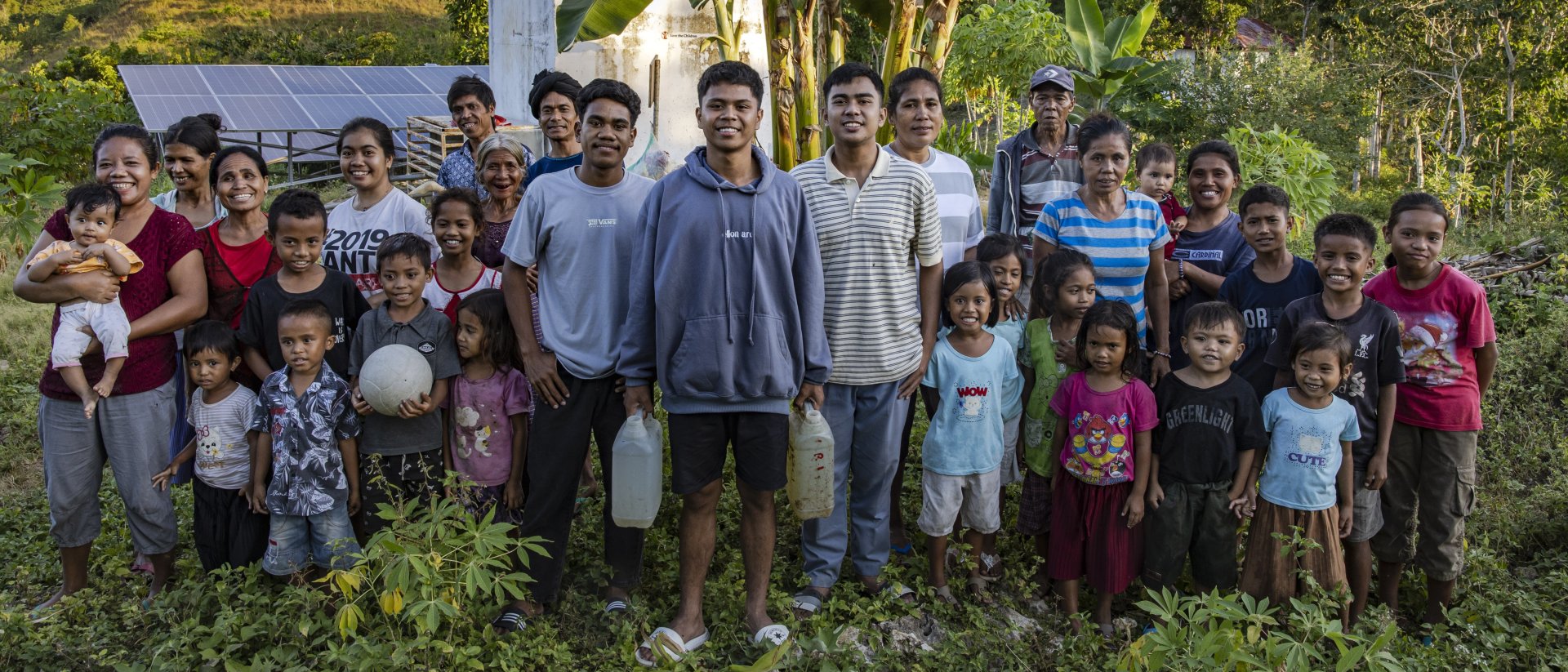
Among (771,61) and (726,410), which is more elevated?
(771,61)

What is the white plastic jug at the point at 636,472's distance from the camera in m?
3.10

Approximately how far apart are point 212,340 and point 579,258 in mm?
1330

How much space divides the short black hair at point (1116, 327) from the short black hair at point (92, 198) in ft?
10.8

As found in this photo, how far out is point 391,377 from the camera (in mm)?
3273

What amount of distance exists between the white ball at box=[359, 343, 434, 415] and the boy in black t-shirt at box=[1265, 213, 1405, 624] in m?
2.89

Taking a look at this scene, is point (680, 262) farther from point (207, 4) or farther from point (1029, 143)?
point (207, 4)

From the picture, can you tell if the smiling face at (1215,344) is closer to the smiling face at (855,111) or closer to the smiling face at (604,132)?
the smiling face at (855,111)

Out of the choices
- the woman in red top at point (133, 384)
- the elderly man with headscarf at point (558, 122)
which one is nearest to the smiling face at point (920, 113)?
the elderly man with headscarf at point (558, 122)

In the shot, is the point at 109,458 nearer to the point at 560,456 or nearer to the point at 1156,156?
the point at 560,456

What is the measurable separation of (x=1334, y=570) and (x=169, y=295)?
4.12 metres

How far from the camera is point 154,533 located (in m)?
3.61

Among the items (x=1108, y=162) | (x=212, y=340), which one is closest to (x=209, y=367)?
(x=212, y=340)

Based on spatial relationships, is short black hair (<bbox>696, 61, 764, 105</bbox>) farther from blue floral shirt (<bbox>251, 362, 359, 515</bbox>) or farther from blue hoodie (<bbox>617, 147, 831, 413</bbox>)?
blue floral shirt (<bbox>251, 362, 359, 515</bbox>)

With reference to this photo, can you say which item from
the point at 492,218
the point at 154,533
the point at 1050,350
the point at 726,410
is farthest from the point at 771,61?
the point at 154,533
